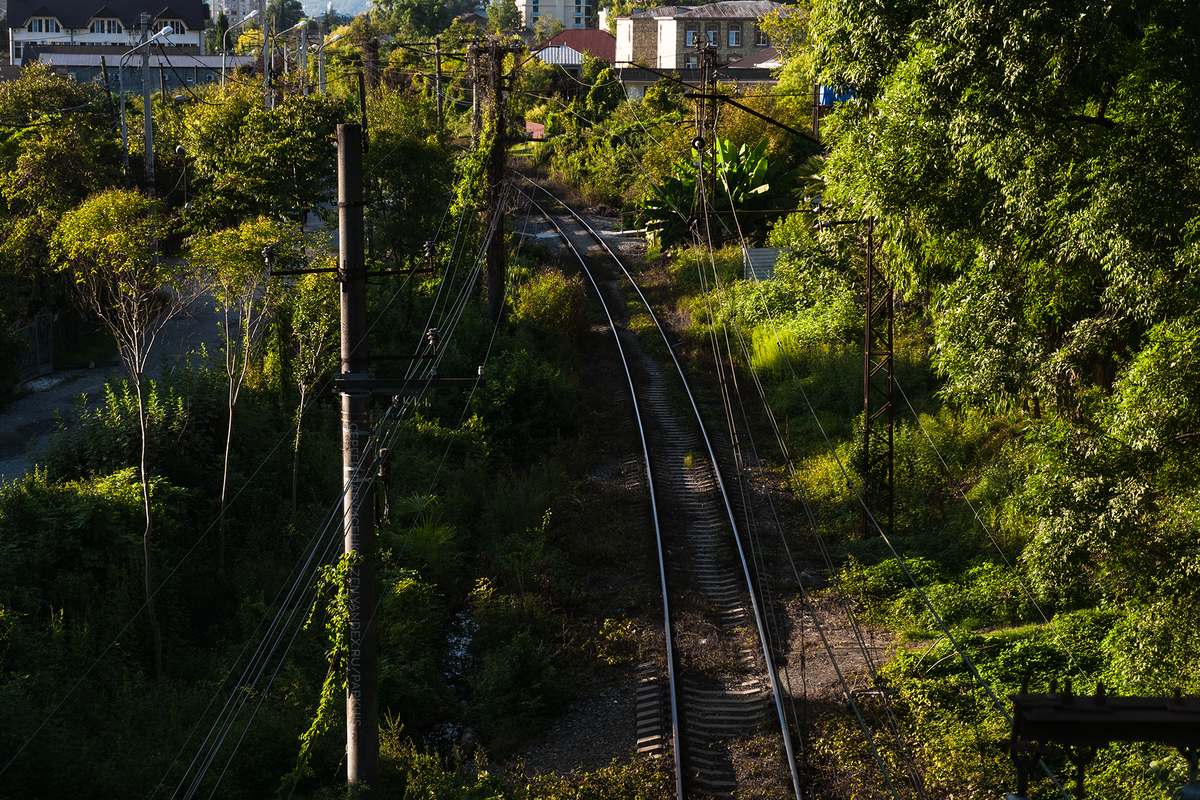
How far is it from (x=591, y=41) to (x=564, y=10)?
7081 cm

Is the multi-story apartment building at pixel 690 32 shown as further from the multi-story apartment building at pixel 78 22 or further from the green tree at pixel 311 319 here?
the green tree at pixel 311 319

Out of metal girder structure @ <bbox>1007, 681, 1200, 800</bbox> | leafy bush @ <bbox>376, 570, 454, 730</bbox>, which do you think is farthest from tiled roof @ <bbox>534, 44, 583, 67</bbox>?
metal girder structure @ <bbox>1007, 681, 1200, 800</bbox>

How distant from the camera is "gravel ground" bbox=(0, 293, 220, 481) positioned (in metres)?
15.4

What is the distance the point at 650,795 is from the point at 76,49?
85.6 m

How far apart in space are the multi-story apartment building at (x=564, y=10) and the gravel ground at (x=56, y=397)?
450ft

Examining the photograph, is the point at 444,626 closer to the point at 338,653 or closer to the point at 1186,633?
the point at 338,653

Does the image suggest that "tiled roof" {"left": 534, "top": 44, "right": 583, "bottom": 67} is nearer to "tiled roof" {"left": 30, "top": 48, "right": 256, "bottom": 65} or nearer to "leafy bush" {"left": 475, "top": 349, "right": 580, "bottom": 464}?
"tiled roof" {"left": 30, "top": 48, "right": 256, "bottom": 65}

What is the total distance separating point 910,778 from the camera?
9.49m

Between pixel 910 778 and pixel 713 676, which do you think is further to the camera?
pixel 713 676

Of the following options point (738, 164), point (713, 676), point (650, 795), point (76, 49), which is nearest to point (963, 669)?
point (713, 676)

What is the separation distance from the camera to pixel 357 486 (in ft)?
28.8

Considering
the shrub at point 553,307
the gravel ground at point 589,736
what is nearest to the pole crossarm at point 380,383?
the gravel ground at point 589,736

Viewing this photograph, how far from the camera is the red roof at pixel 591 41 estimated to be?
275 ft

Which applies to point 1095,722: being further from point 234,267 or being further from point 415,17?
point 415,17
